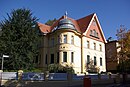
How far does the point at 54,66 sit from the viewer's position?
3103cm

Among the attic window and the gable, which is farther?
the attic window

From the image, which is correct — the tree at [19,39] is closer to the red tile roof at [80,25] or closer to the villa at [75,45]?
the villa at [75,45]

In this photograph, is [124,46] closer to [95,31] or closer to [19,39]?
[95,31]

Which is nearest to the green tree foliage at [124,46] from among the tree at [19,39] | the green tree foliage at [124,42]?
the green tree foliage at [124,42]

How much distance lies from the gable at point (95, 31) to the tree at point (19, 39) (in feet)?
37.7

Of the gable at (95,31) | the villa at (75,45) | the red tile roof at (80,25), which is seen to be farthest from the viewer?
the gable at (95,31)

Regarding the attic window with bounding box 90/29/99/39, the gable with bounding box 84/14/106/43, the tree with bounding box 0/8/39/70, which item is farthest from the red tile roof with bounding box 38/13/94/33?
the tree with bounding box 0/8/39/70

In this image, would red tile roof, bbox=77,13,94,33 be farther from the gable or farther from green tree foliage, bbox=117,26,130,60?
green tree foliage, bbox=117,26,130,60

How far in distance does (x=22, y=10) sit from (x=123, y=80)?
1865 centimetres

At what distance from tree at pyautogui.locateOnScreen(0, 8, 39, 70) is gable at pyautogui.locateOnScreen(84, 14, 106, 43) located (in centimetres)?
1148

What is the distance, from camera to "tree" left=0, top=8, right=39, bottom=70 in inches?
1065

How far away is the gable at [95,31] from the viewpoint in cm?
3848

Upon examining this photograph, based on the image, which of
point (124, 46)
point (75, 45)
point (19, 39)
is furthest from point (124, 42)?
point (19, 39)

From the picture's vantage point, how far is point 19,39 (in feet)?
92.5
